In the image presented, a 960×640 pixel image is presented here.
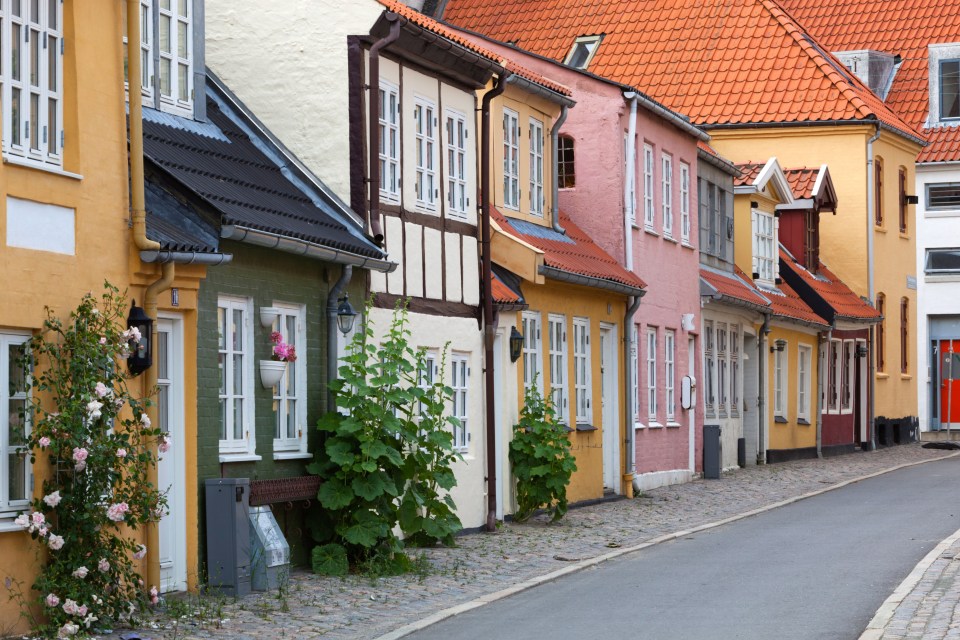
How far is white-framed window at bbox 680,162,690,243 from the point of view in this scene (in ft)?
100

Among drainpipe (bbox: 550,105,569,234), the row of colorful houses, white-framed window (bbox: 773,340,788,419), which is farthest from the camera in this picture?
white-framed window (bbox: 773,340,788,419)

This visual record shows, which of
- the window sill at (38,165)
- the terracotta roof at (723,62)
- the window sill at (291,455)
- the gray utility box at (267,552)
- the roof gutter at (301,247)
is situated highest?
the terracotta roof at (723,62)

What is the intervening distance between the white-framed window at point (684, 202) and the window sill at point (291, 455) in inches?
599

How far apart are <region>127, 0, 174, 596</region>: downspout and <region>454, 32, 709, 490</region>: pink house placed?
13602mm

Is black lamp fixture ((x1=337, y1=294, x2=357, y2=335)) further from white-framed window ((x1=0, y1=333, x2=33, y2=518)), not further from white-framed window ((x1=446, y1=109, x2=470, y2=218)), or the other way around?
white-framed window ((x1=0, y1=333, x2=33, y2=518))

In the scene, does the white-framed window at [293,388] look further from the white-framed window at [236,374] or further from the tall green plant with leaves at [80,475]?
the tall green plant with leaves at [80,475]

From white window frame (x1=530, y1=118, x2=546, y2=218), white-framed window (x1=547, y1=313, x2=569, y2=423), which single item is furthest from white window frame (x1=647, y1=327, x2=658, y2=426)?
white window frame (x1=530, y1=118, x2=546, y2=218)

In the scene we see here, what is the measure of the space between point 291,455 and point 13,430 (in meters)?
4.59

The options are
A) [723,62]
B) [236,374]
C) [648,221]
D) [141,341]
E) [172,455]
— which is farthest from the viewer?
[723,62]

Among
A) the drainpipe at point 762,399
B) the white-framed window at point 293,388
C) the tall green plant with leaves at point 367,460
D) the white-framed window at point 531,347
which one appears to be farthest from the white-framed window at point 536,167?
the drainpipe at point 762,399

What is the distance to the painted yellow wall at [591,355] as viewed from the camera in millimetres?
23188

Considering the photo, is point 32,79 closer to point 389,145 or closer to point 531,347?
point 389,145

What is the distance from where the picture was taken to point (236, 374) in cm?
1505

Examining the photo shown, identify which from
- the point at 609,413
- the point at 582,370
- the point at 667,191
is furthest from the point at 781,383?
the point at 582,370
